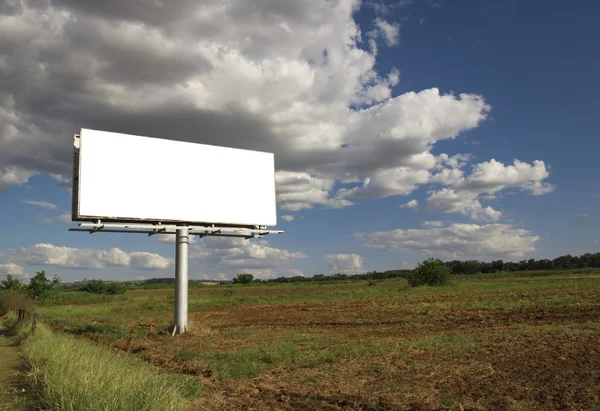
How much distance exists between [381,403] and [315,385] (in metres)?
1.89

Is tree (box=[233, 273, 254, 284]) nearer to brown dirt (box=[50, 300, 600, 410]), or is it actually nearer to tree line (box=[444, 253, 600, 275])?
tree line (box=[444, 253, 600, 275])

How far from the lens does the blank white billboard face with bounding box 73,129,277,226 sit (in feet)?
57.6

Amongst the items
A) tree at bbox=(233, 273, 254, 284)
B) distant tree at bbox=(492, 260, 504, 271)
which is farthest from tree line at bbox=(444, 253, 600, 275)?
tree at bbox=(233, 273, 254, 284)

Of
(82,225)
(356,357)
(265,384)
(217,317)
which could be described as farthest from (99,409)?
(217,317)

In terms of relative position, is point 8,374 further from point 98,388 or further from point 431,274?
point 431,274

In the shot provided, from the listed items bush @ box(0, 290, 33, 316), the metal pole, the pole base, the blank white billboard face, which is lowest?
the pole base

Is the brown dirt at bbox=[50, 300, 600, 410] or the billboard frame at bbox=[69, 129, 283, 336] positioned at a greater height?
the billboard frame at bbox=[69, 129, 283, 336]

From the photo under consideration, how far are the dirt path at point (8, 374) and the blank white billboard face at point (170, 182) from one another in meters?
5.03

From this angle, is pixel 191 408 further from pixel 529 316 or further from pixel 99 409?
pixel 529 316

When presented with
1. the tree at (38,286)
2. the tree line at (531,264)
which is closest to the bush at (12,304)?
the tree at (38,286)

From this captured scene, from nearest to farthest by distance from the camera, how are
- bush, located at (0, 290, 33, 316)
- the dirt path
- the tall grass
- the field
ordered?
the tall grass → the dirt path → the field → bush, located at (0, 290, 33, 316)

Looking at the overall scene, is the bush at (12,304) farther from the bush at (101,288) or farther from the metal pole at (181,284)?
the bush at (101,288)

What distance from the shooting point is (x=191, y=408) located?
7.32m

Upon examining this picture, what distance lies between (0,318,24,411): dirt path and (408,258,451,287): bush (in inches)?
1493
